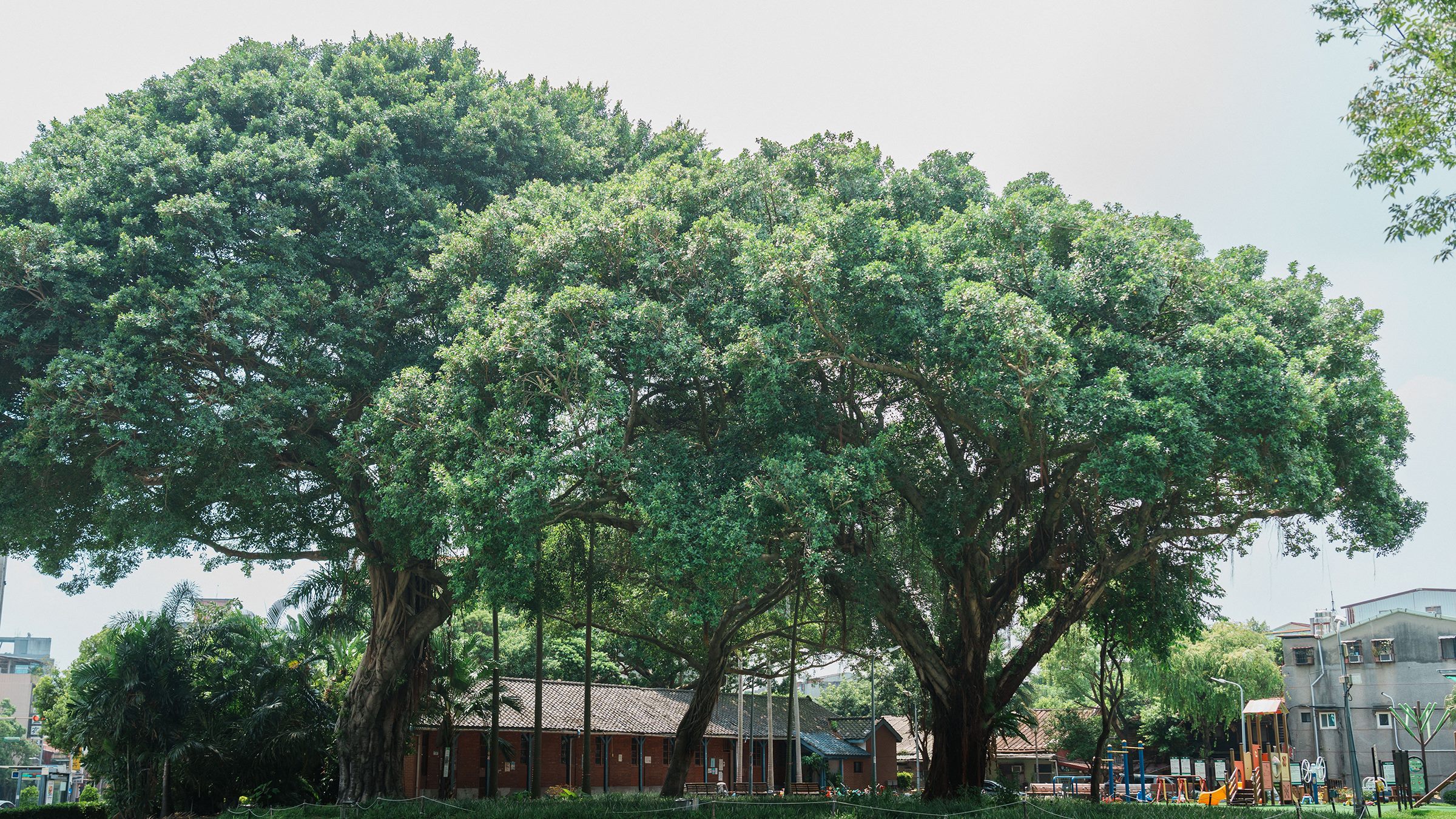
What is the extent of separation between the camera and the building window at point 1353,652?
46625mm

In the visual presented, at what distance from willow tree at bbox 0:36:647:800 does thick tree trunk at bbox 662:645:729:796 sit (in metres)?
7.03

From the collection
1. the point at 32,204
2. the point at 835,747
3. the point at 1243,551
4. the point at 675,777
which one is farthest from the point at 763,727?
the point at 32,204

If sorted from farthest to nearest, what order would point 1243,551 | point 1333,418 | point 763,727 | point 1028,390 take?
point 763,727 → point 1243,551 → point 1333,418 → point 1028,390

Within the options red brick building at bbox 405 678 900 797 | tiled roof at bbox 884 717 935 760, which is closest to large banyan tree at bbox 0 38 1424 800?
red brick building at bbox 405 678 900 797

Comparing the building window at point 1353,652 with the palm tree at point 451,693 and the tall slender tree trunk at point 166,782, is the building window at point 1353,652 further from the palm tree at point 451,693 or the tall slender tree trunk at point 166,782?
the tall slender tree trunk at point 166,782

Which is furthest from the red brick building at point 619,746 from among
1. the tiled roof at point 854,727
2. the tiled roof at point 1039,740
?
the tiled roof at point 1039,740

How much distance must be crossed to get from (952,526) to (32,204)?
18229 millimetres

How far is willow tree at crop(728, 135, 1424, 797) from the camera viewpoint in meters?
14.2

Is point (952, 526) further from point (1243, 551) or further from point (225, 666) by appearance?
point (225, 666)

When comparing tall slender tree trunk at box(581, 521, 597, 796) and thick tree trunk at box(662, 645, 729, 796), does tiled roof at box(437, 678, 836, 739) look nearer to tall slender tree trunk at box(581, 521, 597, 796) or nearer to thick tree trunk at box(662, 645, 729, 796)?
tall slender tree trunk at box(581, 521, 597, 796)

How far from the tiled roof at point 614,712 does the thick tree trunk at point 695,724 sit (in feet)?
26.3

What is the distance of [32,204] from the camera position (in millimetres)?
18922

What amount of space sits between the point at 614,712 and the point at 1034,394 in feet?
95.5

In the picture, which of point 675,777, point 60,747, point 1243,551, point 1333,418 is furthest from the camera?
point 60,747
